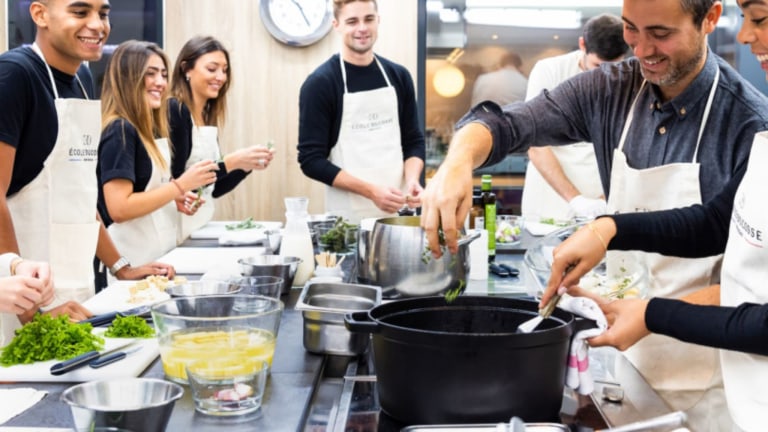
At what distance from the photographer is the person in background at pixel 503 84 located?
5754 millimetres

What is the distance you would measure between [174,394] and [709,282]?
4.92 ft

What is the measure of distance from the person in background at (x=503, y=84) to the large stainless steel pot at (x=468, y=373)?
4556 mm

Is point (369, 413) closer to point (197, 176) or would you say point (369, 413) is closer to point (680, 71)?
point (680, 71)

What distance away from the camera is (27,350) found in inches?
64.6

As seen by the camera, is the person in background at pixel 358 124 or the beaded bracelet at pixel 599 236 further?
the person in background at pixel 358 124

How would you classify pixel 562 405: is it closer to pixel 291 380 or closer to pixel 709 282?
pixel 291 380

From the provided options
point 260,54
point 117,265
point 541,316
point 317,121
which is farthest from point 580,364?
point 260,54

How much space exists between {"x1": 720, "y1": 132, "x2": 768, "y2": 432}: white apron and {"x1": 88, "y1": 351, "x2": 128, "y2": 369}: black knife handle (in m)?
1.26

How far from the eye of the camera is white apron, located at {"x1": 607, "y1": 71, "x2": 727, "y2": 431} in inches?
80.7

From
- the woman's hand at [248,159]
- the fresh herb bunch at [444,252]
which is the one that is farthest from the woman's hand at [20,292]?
the woman's hand at [248,159]

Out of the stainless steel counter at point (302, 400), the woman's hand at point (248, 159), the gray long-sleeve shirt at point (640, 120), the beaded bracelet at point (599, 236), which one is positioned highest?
the gray long-sleeve shirt at point (640, 120)

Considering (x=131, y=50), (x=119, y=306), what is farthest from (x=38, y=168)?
(x=131, y=50)

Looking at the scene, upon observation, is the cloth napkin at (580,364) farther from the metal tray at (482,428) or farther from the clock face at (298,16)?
the clock face at (298,16)

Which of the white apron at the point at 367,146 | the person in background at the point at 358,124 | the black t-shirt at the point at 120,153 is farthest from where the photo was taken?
the white apron at the point at 367,146
